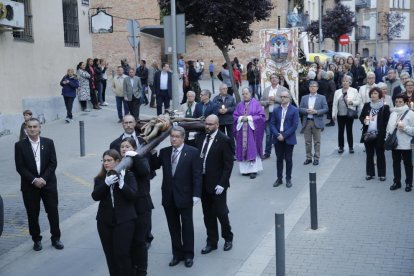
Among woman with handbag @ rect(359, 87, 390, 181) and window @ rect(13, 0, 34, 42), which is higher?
window @ rect(13, 0, 34, 42)

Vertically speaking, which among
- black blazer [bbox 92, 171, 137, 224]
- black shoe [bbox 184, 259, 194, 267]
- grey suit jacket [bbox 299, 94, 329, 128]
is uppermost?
grey suit jacket [bbox 299, 94, 329, 128]

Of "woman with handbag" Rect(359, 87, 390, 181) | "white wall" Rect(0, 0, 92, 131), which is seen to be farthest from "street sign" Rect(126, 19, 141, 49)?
"woman with handbag" Rect(359, 87, 390, 181)

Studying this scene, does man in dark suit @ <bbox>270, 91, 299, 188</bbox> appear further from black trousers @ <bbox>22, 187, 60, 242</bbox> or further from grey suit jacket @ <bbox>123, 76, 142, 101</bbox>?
grey suit jacket @ <bbox>123, 76, 142, 101</bbox>

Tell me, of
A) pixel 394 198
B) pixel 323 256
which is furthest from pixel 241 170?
pixel 323 256

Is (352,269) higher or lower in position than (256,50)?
lower

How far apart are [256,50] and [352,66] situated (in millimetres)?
22517

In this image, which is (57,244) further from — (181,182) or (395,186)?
(395,186)

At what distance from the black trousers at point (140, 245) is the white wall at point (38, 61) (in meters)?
11.5

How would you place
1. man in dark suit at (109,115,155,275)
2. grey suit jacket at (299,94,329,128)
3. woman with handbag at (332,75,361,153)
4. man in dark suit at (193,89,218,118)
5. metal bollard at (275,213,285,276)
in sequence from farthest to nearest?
woman with handbag at (332,75,361,153), grey suit jacket at (299,94,329,128), man in dark suit at (193,89,218,118), man in dark suit at (109,115,155,275), metal bollard at (275,213,285,276)

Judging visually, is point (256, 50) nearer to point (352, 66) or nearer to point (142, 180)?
point (352, 66)

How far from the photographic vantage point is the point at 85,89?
21.7 metres

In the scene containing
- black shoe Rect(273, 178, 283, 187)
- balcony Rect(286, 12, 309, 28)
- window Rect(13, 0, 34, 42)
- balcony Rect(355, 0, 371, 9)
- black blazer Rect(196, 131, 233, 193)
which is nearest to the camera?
black blazer Rect(196, 131, 233, 193)

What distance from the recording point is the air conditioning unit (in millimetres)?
16578

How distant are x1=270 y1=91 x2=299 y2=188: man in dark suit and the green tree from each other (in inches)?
397
